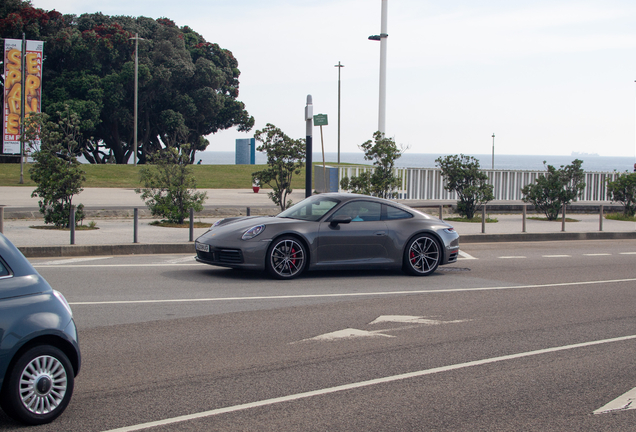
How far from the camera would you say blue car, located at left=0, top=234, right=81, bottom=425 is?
414cm

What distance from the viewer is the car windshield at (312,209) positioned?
430 inches

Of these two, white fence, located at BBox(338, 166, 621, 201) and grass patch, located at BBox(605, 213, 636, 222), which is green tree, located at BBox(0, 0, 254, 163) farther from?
grass patch, located at BBox(605, 213, 636, 222)

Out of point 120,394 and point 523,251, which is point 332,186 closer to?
point 523,251

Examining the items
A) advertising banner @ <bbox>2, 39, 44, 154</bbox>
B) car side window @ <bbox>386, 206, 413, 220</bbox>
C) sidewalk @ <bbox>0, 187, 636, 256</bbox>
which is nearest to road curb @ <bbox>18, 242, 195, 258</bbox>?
sidewalk @ <bbox>0, 187, 636, 256</bbox>

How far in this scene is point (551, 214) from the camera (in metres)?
23.7

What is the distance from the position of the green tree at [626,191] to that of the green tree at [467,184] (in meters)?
5.60

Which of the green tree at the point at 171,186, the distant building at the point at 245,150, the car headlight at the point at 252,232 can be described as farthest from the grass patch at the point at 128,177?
the car headlight at the point at 252,232

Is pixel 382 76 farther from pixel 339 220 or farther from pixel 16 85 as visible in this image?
pixel 16 85

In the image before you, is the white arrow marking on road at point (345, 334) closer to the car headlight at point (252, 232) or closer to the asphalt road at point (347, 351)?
the asphalt road at point (347, 351)

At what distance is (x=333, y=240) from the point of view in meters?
10.6

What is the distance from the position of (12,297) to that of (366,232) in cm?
719

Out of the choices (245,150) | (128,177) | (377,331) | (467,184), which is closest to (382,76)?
(467,184)

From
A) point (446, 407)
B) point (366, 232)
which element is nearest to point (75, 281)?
point (366, 232)

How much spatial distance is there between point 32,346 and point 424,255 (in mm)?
7973
